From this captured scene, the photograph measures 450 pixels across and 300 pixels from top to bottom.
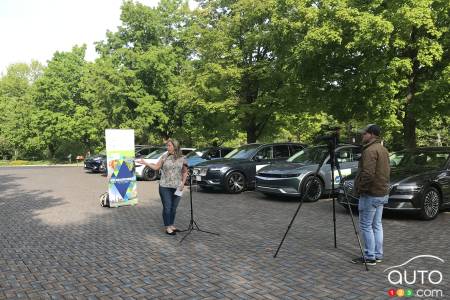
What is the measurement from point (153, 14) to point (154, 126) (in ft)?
29.4

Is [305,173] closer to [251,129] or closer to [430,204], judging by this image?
[430,204]

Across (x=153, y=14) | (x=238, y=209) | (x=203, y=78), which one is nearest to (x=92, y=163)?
(x=203, y=78)

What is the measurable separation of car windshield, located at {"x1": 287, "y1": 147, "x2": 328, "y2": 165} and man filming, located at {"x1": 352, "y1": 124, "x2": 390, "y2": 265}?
6.65 metres

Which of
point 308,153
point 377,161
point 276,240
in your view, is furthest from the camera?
point 308,153

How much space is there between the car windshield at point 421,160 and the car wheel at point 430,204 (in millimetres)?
913

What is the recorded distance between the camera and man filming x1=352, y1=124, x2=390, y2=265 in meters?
5.77

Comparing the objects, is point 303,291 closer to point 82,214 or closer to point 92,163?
point 82,214

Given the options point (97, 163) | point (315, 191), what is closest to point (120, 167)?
point (315, 191)

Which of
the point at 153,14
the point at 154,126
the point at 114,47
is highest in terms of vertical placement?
the point at 153,14

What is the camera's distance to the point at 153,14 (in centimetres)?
3450

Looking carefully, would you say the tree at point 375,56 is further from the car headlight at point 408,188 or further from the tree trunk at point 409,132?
the car headlight at point 408,188

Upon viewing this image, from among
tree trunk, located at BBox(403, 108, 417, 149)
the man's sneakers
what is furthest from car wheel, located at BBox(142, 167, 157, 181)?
the man's sneakers

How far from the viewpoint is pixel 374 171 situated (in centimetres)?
575

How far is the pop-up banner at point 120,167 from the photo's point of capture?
11688 mm
